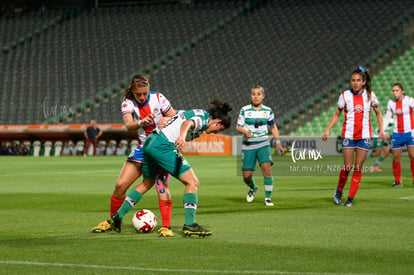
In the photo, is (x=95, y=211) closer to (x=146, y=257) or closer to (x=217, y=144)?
(x=146, y=257)

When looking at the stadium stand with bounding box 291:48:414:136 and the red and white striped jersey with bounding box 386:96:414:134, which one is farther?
the stadium stand with bounding box 291:48:414:136

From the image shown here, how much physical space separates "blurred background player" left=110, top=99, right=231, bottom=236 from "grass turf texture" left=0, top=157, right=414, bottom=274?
13.9 inches

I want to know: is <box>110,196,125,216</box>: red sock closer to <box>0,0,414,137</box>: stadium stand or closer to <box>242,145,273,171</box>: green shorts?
<box>242,145,273,171</box>: green shorts

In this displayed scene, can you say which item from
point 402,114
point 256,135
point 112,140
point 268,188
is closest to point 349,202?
point 268,188

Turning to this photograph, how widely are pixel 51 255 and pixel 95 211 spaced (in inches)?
174

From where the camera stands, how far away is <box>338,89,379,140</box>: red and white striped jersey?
40.7 feet

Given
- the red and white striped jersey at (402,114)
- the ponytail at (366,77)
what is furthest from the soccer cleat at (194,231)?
the red and white striped jersey at (402,114)

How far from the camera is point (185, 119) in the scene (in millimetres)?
A: 8234

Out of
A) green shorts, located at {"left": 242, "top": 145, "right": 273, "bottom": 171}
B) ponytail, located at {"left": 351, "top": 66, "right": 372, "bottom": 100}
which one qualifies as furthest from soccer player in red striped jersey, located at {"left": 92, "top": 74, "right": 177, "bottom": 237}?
ponytail, located at {"left": 351, "top": 66, "right": 372, "bottom": 100}

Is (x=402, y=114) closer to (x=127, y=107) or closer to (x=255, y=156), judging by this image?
(x=255, y=156)

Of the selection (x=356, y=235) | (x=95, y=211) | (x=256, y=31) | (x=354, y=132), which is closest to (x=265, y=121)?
(x=354, y=132)

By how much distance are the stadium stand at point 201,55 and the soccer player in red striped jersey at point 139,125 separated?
98.2 feet

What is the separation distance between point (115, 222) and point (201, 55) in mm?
36939

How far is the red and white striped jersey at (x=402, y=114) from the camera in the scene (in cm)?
1695
